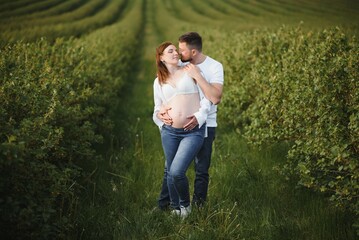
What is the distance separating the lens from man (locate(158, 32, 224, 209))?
396cm

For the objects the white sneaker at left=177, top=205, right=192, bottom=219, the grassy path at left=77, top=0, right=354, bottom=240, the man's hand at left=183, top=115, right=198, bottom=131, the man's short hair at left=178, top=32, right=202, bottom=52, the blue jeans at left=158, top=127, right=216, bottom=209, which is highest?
the man's short hair at left=178, top=32, right=202, bottom=52

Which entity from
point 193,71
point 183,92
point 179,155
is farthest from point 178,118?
point 193,71

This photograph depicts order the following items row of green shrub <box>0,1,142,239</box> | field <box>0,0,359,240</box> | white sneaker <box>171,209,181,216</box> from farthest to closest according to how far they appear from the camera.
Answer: white sneaker <box>171,209,181,216</box> → field <box>0,0,359,240</box> → row of green shrub <box>0,1,142,239</box>

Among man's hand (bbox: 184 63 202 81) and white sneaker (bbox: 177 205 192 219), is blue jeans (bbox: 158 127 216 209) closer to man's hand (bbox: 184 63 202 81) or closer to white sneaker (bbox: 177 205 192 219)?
white sneaker (bbox: 177 205 192 219)

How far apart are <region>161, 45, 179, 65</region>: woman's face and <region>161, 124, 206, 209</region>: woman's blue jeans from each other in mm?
682

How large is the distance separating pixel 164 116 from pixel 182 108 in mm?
210

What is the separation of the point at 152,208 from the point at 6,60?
293cm

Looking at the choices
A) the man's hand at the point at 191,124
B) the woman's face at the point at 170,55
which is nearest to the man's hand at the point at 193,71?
the woman's face at the point at 170,55

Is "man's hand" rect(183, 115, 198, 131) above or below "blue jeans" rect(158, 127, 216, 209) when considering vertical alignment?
above

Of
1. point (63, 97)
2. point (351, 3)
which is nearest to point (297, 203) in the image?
point (63, 97)

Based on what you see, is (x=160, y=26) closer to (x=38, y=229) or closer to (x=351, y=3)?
(x=351, y=3)

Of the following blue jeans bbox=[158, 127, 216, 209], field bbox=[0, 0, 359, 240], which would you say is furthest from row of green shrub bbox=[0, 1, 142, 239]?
Result: blue jeans bbox=[158, 127, 216, 209]

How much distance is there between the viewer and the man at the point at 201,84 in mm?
3963

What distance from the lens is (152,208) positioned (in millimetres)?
4668
